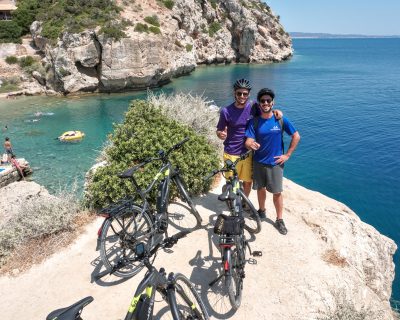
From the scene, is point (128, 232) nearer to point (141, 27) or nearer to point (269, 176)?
point (269, 176)

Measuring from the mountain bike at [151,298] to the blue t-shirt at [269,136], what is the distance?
289 centimetres

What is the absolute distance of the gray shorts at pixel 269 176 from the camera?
19.5 feet

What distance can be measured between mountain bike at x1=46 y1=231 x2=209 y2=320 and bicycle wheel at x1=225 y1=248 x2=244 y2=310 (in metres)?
0.63

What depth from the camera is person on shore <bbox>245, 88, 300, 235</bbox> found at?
5656mm

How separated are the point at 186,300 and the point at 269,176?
3.05 metres

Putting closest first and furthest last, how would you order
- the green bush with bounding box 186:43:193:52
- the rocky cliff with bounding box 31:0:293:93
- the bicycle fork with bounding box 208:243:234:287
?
the bicycle fork with bounding box 208:243:234:287, the rocky cliff with bounding box 31:0:293:93, the green bush with bounding box 186:43:193:52

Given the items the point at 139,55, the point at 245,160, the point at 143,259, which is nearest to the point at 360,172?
the point at 245,160

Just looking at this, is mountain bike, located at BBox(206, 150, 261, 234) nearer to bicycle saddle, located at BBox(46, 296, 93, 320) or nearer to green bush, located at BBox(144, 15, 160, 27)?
bicycle saddle, located at BBox(46, 296, 93, 320)

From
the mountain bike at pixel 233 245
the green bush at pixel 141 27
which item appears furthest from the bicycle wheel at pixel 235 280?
the green bush at pixel 141 27

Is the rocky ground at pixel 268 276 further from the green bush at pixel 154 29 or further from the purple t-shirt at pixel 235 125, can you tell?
the green bush at pixel 154 29

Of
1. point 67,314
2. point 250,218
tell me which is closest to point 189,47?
point 250,218

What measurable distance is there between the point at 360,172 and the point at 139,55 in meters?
30.2

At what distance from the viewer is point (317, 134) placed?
2473 cm

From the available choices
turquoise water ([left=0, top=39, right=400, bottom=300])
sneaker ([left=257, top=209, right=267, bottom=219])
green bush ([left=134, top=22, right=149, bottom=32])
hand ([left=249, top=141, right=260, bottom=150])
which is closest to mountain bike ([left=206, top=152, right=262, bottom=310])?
hand ([left=249, top=141, right=260, bottom=150])
